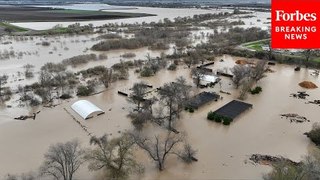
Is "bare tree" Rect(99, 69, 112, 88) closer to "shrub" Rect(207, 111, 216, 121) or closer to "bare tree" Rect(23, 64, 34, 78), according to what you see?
"bare tree" Rect(23, 64, 34, 78)

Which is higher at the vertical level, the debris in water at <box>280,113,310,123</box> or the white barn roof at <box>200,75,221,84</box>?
the white barn roof at <box>200,75,221,84</box>

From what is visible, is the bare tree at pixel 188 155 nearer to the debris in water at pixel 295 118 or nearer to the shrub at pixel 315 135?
the shrub at pixel 315 135

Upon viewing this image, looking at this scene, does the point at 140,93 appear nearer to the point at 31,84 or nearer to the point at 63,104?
the point at 63,104

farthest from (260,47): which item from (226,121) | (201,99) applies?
(226,121)

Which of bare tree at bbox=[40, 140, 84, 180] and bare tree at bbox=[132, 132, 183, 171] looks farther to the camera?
bare tree at bbox=[132, 132, 183, 171]

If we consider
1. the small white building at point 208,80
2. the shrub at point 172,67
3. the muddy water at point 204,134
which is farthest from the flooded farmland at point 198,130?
the shrub at point 172,67

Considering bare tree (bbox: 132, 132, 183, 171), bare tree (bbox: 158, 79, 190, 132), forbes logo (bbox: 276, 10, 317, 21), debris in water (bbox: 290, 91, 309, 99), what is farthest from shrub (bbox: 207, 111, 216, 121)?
forbes logo (bbox: 276, 10, 317, 21)

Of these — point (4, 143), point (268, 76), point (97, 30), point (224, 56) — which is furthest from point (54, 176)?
point (97, 30)

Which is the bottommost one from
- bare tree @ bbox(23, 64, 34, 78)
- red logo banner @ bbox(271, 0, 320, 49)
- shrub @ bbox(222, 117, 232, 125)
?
shrub @ bbox(222, 117, 232, 125)

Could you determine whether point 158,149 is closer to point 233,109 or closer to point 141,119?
point 141,119
